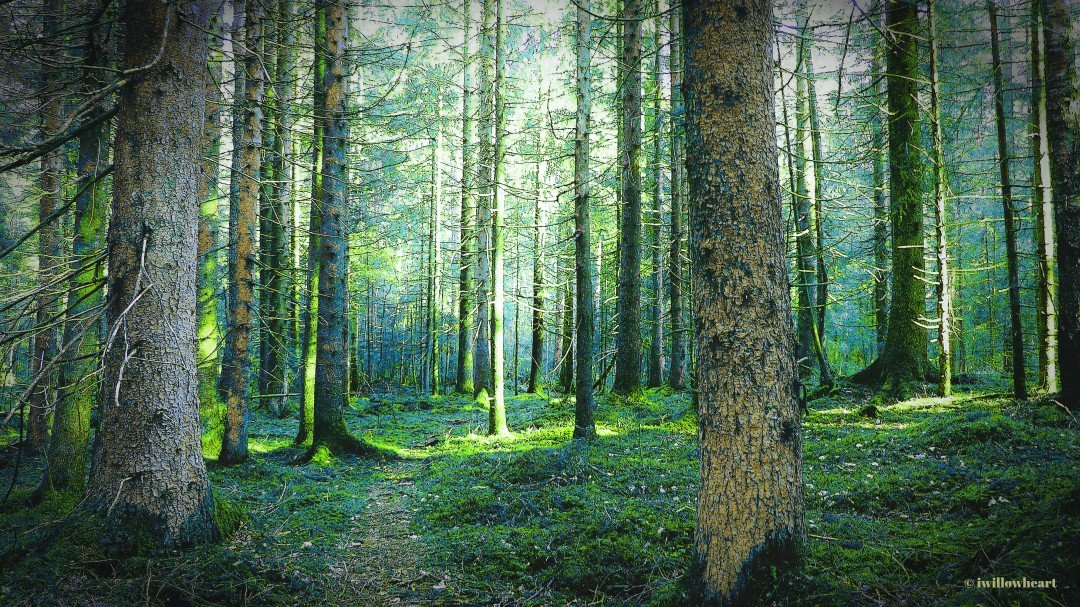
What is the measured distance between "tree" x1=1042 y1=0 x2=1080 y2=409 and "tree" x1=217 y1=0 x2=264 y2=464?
12.2m

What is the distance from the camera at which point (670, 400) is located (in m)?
13.1

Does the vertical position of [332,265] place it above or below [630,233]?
below

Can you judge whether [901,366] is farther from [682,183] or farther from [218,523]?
[218,523]

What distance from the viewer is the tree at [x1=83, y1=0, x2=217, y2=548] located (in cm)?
397

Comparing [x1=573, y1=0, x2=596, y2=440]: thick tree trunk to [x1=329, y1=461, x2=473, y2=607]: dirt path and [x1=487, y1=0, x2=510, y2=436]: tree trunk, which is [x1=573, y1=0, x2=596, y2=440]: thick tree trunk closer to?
[x1=487, y1=0, x2=510, y2=436]: tree trunk

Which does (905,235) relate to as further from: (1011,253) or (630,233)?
(630,233)

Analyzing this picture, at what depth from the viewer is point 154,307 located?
4.12 m

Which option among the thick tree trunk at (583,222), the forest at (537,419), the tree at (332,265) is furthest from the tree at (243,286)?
the thick tree trunk at (583,222)

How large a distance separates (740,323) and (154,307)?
4.47m

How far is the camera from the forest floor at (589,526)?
3.21 m

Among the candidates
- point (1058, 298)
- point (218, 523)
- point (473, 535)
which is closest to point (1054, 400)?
point (1058, 298)

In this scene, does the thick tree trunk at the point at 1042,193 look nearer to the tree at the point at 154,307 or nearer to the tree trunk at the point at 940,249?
the tree trunk at the point at 940,249

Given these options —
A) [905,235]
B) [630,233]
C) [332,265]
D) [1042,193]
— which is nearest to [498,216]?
[630,233]

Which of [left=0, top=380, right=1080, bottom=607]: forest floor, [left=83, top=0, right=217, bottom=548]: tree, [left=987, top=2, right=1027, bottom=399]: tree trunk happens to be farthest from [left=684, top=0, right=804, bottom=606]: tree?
[left=987, top=2, right=1027, bottom=399]: tree trunk
